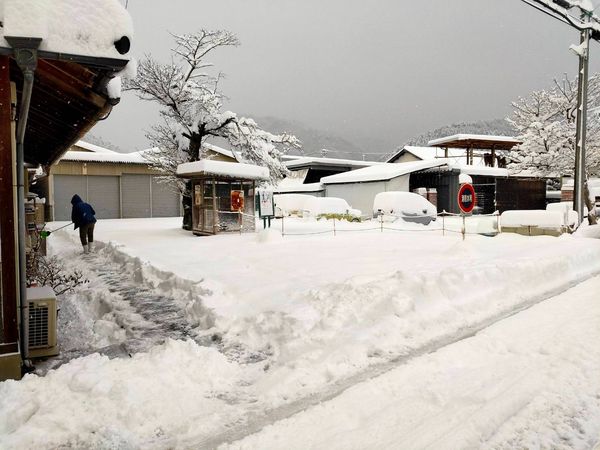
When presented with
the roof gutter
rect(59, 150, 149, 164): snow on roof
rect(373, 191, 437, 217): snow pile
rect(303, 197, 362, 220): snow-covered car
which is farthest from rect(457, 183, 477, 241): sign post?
rect(59, 150, 149, 164): snow on roof

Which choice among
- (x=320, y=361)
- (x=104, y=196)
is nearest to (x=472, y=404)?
(x=320, y=361)

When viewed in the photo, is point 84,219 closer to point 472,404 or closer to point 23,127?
point 23,127

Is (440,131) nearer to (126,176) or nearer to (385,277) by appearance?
(126,176)

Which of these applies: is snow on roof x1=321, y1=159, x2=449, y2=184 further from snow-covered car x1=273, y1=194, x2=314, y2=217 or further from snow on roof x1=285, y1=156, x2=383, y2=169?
snow on roof x1=285, y1=156, x2=383, y2=169

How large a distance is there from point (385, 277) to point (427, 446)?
3.91 meters

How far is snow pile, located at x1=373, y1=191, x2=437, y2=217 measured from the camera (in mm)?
20594

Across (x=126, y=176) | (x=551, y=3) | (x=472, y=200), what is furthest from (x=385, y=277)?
(x=126, y=176)

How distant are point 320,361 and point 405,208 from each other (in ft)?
56.7

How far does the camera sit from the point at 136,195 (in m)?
27.2

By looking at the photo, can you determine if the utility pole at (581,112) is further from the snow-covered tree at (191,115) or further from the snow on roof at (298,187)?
the snow on roof at (298,187)

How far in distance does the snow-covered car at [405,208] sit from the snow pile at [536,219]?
5399 millimetres

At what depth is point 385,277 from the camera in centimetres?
664

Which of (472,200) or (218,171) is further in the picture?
(218,171)

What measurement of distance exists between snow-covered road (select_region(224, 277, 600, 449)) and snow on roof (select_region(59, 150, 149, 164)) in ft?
81.7
